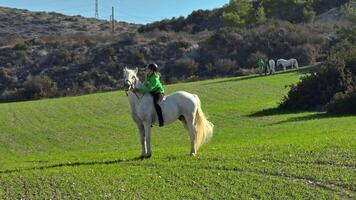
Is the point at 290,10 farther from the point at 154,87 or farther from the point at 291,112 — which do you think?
the point at 154,87

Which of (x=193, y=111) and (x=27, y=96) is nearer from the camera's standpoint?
(x=193, y=111)

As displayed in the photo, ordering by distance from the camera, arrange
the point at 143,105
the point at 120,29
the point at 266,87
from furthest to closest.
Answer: the point at 120,29
the point at 266,87
the point at 143,105

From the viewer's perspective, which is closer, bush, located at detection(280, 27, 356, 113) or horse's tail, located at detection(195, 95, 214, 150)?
horse's tail, located at detection(195, 95, 214, 150)

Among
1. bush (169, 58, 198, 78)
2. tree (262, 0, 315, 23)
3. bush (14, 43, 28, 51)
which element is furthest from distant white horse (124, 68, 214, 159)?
tree (262, 0, 315, 23)

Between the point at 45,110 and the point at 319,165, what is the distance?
99.2 ft

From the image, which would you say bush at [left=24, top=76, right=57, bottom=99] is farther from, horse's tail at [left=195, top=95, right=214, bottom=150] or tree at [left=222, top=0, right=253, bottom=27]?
horse's tail at [left=195, top=95, right=214, bottom=150]

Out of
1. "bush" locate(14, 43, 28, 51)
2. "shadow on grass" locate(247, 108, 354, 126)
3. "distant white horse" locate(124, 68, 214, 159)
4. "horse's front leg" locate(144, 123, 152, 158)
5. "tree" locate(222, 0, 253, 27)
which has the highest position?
"tree" locate(222, 0, 253, 27)

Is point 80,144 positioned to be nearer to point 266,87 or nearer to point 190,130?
point 190,130

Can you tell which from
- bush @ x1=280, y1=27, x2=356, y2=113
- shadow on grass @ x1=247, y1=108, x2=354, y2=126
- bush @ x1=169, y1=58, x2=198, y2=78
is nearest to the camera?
shadow on grass @ x1=247, y1=108, x2=354, y2=126

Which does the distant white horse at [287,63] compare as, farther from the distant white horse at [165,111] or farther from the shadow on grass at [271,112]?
the distant white horse at [165,111]

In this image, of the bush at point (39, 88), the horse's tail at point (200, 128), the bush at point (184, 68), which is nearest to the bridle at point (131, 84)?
the horse's tail at point (200, 128)

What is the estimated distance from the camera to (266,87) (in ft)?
153

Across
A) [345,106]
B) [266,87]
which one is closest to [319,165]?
[345,106]

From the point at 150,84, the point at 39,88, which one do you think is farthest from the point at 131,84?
the point at 39,88
